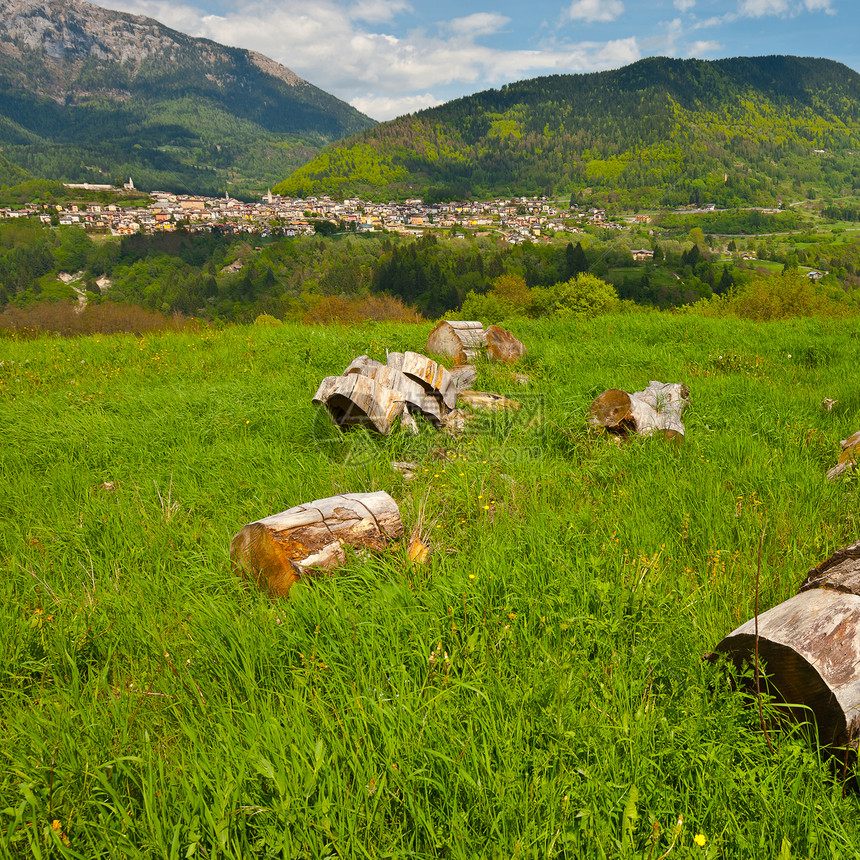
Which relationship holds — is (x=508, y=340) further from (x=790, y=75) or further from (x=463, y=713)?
(x=790, y=75)

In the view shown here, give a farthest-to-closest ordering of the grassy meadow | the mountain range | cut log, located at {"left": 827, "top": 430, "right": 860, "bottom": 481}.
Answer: the mountain range < cut log, located at {"left": 827, "top": 430, "right": 860, "bottom": 481} < the grassy meadow

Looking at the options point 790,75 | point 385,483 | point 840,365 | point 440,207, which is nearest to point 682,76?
point 790,75

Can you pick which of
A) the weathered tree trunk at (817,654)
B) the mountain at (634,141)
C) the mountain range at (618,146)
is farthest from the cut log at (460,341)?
the mountain at (634,141)

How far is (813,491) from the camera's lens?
3.88 metres

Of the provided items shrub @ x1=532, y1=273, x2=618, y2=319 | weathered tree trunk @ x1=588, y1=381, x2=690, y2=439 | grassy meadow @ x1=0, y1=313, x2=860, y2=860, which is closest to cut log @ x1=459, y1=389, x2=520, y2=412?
grassy meadow @ x1=0, y1=313, x2=860, y2=860

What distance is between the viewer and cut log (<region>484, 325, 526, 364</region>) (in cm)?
808

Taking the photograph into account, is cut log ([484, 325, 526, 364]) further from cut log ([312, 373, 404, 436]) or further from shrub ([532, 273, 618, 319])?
shrub ([532, 273, 618, 319])

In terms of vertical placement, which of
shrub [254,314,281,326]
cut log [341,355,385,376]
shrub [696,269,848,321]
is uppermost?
shrub [696,269,848,321]

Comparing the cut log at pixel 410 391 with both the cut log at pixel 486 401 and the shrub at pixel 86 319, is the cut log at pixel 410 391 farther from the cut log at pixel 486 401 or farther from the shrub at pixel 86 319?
the shrub at pixel 86 319

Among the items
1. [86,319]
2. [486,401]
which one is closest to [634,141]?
[86,319]

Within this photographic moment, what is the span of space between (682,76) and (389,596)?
121 metres

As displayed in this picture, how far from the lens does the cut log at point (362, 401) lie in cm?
514

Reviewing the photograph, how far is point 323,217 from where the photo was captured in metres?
96.6

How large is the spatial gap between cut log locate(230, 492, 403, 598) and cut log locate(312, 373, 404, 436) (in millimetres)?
1930
